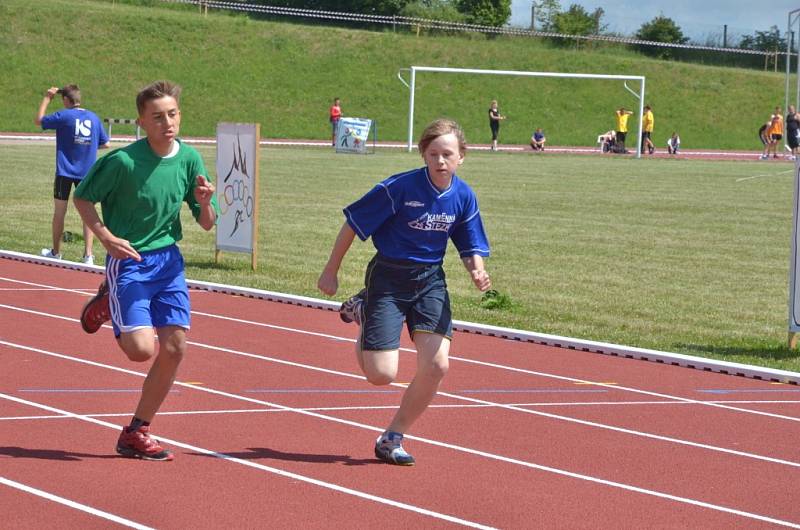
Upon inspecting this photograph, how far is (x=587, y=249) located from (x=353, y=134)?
26.0 m

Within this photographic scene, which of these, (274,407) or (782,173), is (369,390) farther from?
(782,173)

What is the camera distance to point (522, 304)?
13297mm

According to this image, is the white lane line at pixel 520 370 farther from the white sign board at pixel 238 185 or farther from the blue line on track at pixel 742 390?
the white sign board at pixel 238 185

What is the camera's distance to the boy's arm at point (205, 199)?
664 centimetres

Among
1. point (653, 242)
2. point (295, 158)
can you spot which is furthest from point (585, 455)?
point (295, 158)

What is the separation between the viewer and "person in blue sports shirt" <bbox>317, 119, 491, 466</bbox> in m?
6.76

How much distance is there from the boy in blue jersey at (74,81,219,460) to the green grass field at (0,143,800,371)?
536cm

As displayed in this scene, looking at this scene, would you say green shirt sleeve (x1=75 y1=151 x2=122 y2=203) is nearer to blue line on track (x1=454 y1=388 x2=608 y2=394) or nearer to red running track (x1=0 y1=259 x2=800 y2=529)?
red running track (x1=0 y1=259 x2=800 y2=529)

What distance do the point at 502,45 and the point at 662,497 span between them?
67703 mm

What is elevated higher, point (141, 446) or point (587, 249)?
point (587, 249)

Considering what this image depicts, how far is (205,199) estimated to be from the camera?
6.71 m

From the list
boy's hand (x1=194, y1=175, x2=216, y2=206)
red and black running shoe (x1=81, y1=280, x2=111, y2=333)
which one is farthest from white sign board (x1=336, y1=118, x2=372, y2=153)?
boy's hand (x1=194, y1=175, x2=216, y2=206)

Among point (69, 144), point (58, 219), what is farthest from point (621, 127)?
point (58, 219)

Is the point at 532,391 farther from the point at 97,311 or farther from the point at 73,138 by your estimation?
the point at 73,138
